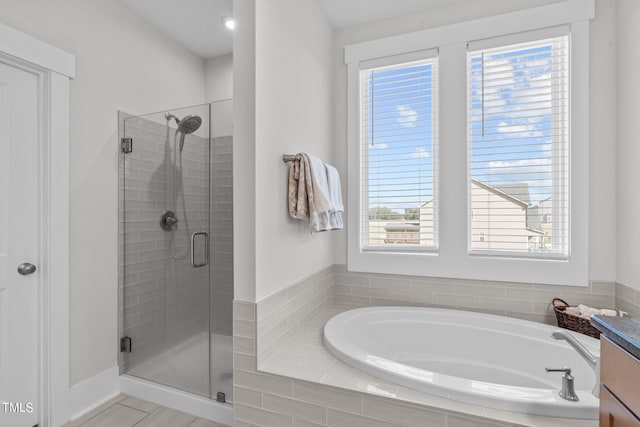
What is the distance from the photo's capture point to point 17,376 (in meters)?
1.66

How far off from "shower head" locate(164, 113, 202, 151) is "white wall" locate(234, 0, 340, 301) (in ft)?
2.03

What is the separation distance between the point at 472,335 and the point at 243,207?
1.57 m

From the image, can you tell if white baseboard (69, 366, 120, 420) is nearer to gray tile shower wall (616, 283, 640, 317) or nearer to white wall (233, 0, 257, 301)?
white wall (233, 0, 257, 301)

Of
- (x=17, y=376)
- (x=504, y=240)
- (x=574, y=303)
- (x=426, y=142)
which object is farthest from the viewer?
(x=426, y=142)

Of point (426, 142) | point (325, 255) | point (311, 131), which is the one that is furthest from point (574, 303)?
point (311, 131)

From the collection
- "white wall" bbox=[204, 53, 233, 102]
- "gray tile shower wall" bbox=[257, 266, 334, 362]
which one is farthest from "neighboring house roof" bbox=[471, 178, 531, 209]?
"white wall" bbox=[204, 53, 233, 102]

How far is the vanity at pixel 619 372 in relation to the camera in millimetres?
704

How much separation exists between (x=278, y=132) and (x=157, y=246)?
115 centimetres

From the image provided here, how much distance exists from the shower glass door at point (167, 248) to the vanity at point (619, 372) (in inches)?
72.2

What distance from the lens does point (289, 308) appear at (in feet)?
6.00

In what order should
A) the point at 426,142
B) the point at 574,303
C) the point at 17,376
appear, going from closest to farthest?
the point at 17,376 → the point at 574,303 → the point at 426,142

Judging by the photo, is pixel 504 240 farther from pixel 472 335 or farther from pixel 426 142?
pixel 426 142

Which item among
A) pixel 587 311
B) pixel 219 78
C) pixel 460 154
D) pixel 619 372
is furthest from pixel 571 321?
pixel 219 78

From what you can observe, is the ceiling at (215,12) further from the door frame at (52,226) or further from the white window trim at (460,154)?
the door frame at (52,226)
